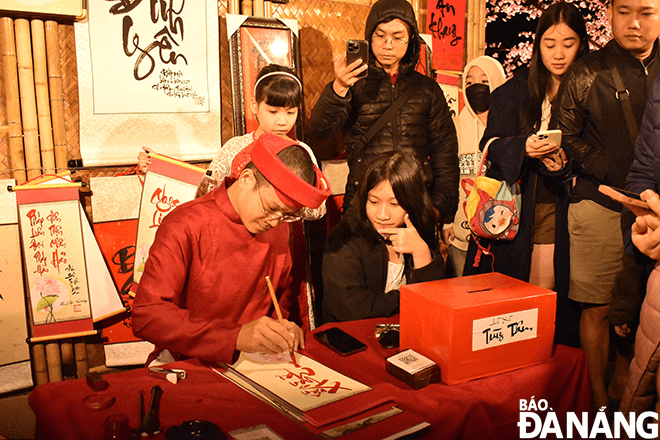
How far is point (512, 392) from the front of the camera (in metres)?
1.50

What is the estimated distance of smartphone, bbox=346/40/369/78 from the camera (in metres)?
2.84

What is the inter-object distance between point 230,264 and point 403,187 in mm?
884

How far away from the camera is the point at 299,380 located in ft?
4.80

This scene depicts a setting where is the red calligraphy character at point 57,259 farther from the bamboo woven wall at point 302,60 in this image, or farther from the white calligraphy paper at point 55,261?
the bamboo woven wall at point 302,60

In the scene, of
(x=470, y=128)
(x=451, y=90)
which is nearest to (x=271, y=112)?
(x=470, y=128)

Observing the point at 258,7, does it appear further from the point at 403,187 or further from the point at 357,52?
the point at 403,187

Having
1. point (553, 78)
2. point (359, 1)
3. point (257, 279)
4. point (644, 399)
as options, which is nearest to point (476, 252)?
point (553, 78)

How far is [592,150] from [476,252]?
850 mm

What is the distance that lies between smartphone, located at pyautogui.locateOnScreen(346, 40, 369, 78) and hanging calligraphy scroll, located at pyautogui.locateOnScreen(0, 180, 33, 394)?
215 centimetres

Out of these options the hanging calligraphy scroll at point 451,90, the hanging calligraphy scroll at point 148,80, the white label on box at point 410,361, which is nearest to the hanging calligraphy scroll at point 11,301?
the hanging calligraphy scroll at point 148,80

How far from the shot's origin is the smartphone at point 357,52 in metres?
2.84

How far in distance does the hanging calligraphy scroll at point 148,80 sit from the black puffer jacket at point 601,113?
227 cm

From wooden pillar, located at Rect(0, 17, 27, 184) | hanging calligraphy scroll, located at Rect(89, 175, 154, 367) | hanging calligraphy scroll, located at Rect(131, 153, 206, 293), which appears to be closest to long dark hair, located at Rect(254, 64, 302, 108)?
hanging calligraphy scroll, located at Rect(131, 153, 206, 293)

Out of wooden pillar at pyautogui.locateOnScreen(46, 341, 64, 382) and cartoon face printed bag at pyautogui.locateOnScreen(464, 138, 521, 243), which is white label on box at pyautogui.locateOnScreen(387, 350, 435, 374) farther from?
wooden pillar at pyautogui.locateOnScreen(46, 341, 64, 382)
